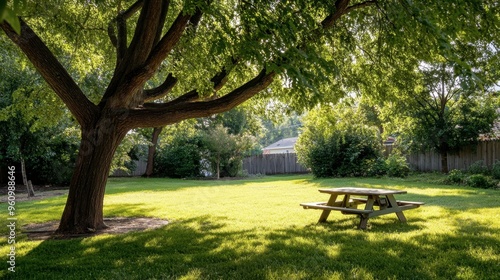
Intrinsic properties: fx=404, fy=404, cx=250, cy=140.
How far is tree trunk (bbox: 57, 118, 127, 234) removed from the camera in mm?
6980

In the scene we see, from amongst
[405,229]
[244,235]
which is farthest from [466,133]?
[244,235]

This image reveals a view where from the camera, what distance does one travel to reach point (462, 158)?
20.6 metres

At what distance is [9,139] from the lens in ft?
50.6

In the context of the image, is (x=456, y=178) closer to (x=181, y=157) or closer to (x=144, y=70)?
(x=144, y=70)

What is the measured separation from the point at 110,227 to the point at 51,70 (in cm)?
300

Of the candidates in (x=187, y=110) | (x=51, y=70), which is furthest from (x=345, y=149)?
(x=51, y=70)

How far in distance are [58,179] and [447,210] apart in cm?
1918

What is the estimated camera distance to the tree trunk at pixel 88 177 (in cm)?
698

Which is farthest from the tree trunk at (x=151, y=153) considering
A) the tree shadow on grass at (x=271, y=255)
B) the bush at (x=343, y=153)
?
the tree shadow on grass at (x=271, y=255)

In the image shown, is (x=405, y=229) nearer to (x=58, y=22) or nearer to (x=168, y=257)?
(x=168, y=257)

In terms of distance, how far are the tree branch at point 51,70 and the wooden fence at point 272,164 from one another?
28.0 meters

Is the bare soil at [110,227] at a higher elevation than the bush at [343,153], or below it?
below

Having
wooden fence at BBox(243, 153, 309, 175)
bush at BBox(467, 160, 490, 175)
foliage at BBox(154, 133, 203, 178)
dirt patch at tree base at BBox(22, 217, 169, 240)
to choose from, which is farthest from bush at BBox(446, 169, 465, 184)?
wooden fence at BBox(243, 153, 309, 175)

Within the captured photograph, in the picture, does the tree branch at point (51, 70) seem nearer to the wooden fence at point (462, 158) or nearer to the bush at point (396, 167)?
the bush at point (396, 167)
